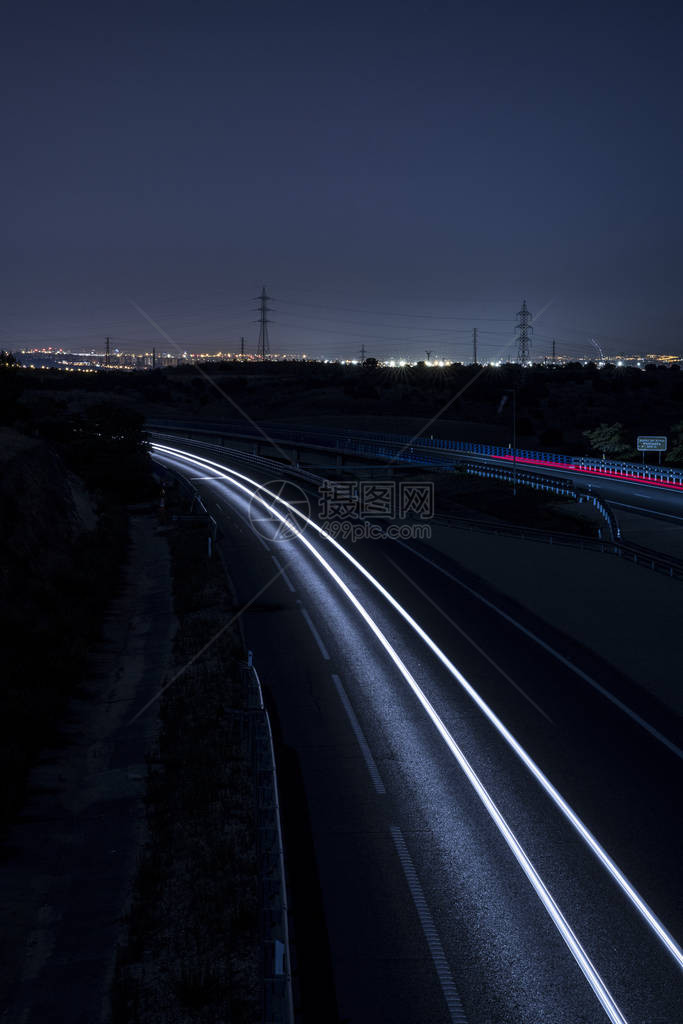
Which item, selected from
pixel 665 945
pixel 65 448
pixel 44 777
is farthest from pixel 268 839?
pixel 65 448

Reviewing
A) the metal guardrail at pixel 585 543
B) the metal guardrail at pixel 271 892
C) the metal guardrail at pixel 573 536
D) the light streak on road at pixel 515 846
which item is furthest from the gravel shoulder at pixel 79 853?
the metal guardrail at pixel 573 536

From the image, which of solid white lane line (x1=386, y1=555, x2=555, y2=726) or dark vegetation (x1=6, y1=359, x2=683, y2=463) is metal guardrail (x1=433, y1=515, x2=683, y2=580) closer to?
solid white lane line (x1=386, y1=555, x2=555, y2=726)

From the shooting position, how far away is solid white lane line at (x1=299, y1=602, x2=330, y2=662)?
1992 centimetres

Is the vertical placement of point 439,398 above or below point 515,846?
above

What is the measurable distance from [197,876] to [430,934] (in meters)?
3.30

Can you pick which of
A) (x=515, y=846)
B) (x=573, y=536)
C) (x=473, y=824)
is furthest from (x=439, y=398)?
(x=515, y=846)

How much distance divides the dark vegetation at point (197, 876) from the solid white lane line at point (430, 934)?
77.6 inches

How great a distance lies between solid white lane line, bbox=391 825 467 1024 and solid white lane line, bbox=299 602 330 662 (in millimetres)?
8634

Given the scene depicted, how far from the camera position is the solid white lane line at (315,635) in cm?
1992

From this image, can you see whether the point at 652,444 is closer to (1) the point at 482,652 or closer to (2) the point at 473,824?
(1) the point at 482,652

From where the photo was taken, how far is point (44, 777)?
47.1ft

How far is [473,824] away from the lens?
450 inches

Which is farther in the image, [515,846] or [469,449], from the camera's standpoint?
[469,449]

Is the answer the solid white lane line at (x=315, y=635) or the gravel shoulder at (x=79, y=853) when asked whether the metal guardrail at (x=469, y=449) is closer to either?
the solid white lane line at (x=315, y=635)
